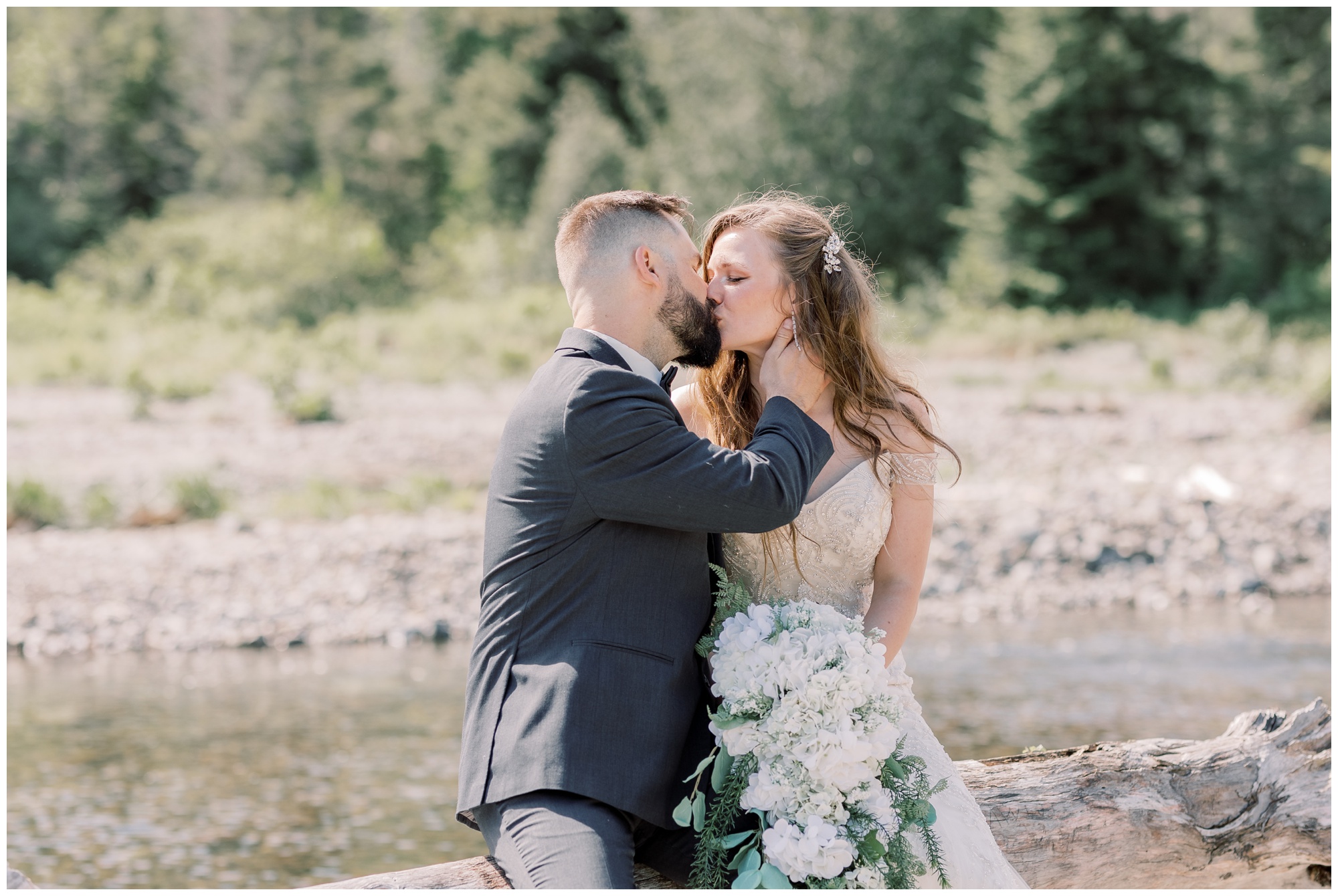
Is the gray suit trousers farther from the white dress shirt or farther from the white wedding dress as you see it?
the white dress shirt

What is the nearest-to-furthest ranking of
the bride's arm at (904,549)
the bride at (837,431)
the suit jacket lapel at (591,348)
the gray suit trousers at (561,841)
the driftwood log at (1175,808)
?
the gray suit trousers at (561,841)
the suit jacket lapel at (591,348)
the bride at (837,431)
the bride's arm at (904,549)
the driftwood log at (1175,808)

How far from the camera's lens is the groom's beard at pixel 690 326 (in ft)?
10.6

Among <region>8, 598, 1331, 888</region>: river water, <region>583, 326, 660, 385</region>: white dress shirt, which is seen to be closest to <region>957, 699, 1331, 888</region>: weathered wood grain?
<region>583, 326, 660, 385</region>: white dress shirt

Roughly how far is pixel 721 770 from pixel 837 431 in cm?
119

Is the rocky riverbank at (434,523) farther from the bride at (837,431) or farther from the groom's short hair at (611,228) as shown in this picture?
the groom's short hair at (611,228)

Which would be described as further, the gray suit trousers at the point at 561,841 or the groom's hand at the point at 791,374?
the groom's hand at the point at 791,374

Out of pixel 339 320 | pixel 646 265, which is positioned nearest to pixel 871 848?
pixel 646 265

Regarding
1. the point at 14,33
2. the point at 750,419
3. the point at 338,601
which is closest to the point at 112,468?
the point at 338,601

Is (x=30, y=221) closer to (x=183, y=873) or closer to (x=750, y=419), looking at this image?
(x=183, y=873)

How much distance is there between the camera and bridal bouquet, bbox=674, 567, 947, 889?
284cm

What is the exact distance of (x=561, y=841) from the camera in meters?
2.80

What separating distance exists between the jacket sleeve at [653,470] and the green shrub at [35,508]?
500 inches

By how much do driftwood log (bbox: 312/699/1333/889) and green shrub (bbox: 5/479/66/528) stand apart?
40.6 feet

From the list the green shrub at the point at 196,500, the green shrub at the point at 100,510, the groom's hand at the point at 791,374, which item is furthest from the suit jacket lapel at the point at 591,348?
the green shrub at the point at 100,510
